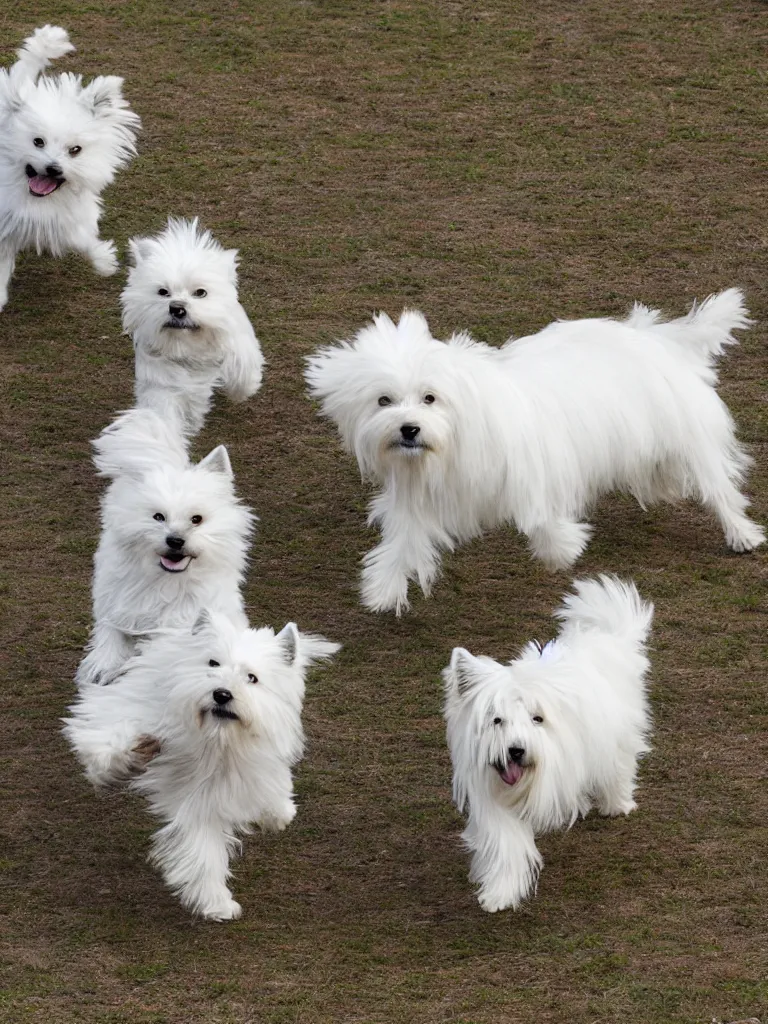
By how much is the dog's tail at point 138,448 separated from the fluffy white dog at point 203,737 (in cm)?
75

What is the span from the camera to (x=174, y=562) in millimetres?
5625

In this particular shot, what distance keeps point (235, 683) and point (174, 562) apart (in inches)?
31.3

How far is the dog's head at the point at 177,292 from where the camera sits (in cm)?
692

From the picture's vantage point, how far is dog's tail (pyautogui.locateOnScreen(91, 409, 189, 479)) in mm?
5871

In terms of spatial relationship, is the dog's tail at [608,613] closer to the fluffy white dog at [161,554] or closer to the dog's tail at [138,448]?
the fluffy white dog at [161,554]

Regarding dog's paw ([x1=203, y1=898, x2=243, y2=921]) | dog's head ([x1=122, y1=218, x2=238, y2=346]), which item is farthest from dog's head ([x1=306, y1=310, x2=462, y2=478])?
dog's paw ([x1=203, y1=898, x2=243, y2=921])

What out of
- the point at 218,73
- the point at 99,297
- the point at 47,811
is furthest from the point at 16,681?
the point at 218,73

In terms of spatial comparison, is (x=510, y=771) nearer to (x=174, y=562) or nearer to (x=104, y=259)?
(x=174, y=562)

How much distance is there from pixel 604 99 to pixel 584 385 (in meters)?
3.94

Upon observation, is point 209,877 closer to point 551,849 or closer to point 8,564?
point 551,849

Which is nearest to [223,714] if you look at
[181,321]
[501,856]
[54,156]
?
[501,856]

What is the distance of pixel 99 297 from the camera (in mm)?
8484

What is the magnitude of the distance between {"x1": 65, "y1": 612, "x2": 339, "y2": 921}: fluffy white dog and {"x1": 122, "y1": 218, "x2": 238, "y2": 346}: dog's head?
76.5 inches

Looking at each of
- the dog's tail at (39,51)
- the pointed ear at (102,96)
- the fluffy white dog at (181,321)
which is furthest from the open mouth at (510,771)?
the dog's tail at (39,51)
